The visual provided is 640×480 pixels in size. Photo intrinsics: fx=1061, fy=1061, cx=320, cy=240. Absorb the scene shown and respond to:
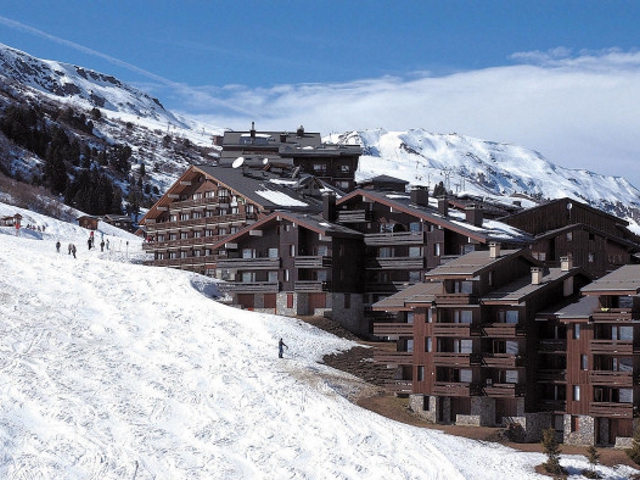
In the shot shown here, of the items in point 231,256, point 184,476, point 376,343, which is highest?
point 231,256

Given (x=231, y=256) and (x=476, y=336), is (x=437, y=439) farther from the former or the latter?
(x=231, y=256)

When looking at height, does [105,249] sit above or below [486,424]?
above

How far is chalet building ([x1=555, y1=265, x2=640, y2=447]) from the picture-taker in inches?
2232

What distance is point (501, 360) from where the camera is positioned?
196 feet

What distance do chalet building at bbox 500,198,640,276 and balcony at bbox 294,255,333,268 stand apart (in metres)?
17.6

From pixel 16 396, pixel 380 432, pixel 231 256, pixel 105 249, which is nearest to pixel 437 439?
pixel 380 432

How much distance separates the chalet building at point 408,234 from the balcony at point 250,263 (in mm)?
7205

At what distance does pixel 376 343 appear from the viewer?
249ft

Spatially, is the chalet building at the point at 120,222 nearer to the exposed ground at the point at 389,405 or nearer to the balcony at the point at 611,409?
the exposed ground at the point at 389,405

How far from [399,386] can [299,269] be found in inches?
884

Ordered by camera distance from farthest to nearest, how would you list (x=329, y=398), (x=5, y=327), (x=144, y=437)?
(x=5, y=327), (x=329, y=398), (x=144, y=437)

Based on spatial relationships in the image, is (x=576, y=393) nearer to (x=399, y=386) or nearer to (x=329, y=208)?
(x=399, y=386)

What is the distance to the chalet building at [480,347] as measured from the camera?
59.6 meters

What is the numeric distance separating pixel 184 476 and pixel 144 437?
14.2 feet
